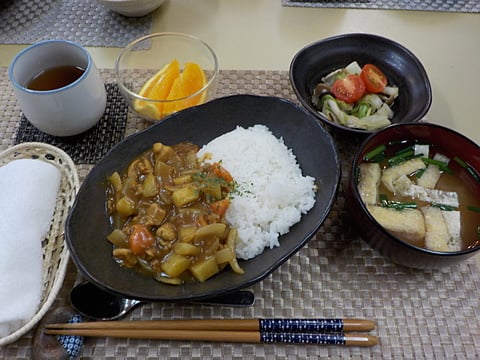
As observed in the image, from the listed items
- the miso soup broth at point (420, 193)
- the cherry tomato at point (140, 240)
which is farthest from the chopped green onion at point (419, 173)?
the cherry tomato at point (140, 240)

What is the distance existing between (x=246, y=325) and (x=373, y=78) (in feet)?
4.18

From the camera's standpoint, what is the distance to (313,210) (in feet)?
5.46

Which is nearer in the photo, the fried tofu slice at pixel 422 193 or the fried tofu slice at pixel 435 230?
the fried tofu slice at pixel 435 230

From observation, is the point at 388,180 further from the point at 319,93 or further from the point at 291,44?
the point at 291,44

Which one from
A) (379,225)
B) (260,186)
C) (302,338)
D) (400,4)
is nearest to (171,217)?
(260,186)

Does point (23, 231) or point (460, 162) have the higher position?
point (460, 162)

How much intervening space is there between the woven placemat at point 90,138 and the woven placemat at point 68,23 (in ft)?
2.01

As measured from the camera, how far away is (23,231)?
1.53 meters

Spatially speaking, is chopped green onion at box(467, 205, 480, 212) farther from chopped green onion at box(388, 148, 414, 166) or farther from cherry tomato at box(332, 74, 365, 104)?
cherry tomato at box(332, 74, 365, 104)

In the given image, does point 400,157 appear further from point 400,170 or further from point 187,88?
point 187,88

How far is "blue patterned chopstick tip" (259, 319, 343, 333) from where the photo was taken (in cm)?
148

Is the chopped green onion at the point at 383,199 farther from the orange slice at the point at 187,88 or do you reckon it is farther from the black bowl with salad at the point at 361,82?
the orange slice at the point at 187,88

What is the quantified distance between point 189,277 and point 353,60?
137 centimetres

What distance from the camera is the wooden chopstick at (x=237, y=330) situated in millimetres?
1459
